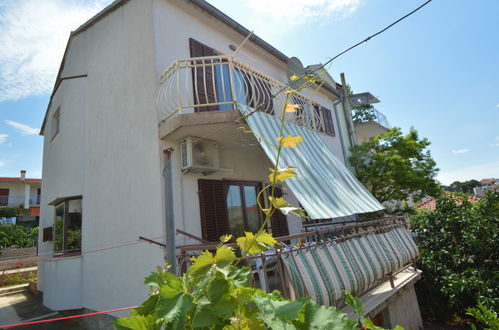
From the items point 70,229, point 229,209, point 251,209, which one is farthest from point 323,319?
point 70,229

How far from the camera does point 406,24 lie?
2.81m

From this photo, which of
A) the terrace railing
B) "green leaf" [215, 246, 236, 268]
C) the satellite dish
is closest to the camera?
"green leaf" [215, 246, 236, 268]

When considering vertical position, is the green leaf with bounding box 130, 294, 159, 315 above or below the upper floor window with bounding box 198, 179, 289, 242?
below

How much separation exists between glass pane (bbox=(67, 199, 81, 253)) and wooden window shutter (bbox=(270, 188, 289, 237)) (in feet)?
16.2

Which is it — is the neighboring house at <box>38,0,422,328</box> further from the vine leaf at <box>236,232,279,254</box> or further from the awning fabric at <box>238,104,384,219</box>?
the vine leaf at <box>236,232,279,254</box>

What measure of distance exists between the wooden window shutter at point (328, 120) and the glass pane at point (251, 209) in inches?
234

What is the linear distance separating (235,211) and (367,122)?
471 inches

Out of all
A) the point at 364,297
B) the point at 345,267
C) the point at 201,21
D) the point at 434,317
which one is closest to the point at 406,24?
the point at 345,267

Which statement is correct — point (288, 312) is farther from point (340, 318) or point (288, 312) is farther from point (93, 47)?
point (93, 47)

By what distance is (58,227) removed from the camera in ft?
24.1

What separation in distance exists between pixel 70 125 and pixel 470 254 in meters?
11.3

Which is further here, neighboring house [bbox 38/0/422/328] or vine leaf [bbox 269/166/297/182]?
neighboring house [bbox 38/0/422/328]

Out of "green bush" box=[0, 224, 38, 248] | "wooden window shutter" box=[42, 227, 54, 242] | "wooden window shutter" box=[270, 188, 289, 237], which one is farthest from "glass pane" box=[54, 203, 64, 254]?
"green bush" box=[0, 224, 38, 248]

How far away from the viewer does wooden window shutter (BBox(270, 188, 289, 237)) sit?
664 cm
